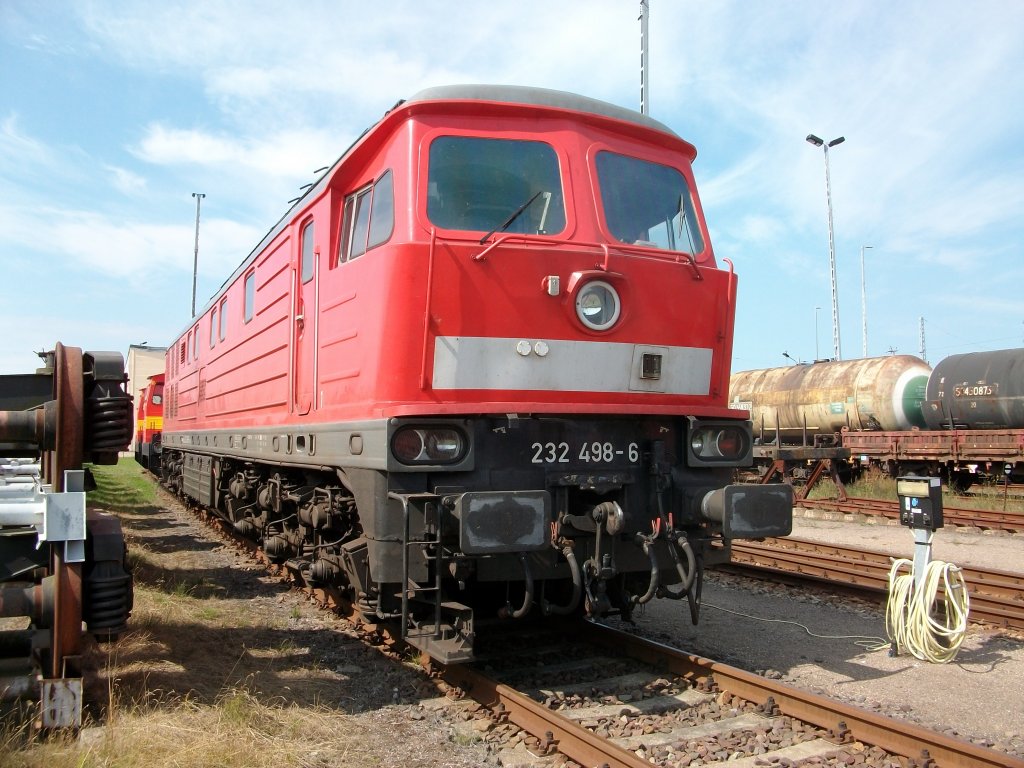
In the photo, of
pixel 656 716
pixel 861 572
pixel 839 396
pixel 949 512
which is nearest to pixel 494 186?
pixel 656 716

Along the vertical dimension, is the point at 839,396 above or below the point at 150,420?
above

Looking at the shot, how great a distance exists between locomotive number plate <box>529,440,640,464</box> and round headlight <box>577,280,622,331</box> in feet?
2.33

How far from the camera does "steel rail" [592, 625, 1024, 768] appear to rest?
12.5 feet

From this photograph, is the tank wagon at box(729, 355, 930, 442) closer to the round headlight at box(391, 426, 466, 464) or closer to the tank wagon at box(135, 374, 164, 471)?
the round headlight at box(391, 426, 466, 464)

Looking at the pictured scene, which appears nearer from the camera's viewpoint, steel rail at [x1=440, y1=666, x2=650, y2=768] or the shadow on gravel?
steel rail at [x1=440, y1=666, x2=650, y2=768]

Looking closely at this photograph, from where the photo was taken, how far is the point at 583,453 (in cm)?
496

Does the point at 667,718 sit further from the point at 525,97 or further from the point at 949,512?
the point at 949,512

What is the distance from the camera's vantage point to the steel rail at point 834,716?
3807 millimetres

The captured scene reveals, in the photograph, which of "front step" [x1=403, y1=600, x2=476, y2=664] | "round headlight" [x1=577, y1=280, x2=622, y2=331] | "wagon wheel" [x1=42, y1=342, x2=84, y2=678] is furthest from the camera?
"round headlight" [x1=577, y1=280, x2=622, y2=331]

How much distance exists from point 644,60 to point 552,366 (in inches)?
392

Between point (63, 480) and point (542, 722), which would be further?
point (542, 722)

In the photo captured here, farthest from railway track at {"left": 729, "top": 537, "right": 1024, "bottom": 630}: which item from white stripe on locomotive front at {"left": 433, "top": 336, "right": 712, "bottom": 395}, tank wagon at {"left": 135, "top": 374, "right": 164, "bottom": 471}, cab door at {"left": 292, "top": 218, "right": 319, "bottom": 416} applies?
tank wagon at {"left": 135, "top": 374, "right": 164, "bottom": 471}

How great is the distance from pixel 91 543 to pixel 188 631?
8.18 feet

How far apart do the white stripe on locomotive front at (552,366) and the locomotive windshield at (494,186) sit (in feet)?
2.41
